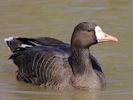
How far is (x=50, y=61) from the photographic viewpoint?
44.6 feet

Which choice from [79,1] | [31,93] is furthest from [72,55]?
[79,1]

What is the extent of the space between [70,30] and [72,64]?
2946mm

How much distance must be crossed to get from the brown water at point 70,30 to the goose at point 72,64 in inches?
6.4

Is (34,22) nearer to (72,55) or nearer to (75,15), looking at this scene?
(75,15)

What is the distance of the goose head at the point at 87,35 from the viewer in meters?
13.2

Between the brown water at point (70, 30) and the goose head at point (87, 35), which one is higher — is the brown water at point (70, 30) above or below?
below

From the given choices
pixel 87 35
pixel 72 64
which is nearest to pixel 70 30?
pixel 72 64

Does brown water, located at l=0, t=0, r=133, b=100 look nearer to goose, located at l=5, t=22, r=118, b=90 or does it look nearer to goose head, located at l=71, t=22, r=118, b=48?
goose, located at l=5, t=22, r=118, b=90

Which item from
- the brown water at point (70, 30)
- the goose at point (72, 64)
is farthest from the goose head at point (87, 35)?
the brown water at point (70, 30)

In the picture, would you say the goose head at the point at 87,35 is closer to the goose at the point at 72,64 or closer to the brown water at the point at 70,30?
the goose at the point at 72,64

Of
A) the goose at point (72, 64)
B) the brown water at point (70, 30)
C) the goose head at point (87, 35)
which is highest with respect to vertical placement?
the goose head at point (87, 35)

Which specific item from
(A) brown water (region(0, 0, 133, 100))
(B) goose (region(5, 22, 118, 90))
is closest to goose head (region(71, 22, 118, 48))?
(B) goose (region(5, 22, 118, 90))

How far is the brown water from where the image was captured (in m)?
13.3

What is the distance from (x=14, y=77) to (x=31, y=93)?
1.19 metres
